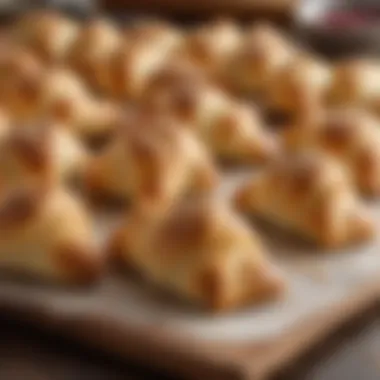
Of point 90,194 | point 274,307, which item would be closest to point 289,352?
point 274,307

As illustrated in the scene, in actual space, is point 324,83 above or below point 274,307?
above

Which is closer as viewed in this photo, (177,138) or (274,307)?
(274,307)

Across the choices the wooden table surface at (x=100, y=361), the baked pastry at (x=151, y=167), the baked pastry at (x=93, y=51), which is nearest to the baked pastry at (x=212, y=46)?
the baked pastry at (x=93, y=51)

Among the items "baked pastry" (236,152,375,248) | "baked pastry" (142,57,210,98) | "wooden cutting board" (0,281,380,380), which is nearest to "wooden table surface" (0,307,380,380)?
"wooden cutting board" (0,281,380,380)

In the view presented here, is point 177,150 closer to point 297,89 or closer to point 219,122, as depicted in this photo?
point 219,122

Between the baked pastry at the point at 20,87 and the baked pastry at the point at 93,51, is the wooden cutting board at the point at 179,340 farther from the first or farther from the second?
the baked pastry at the point at 93,51

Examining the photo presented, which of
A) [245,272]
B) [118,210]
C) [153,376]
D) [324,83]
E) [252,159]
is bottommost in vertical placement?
[153,376]

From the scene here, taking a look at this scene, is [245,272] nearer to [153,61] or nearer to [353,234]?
[353,234]
